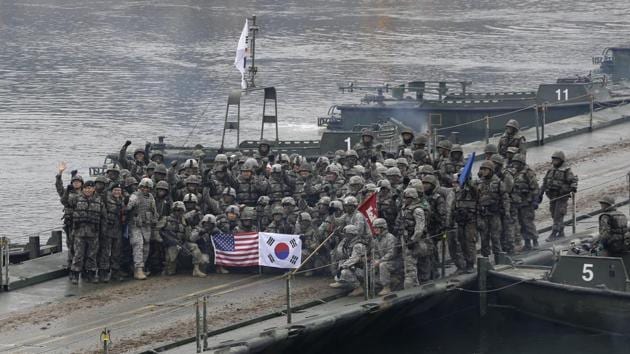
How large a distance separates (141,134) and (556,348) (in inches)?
1495

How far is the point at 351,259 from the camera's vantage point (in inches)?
985

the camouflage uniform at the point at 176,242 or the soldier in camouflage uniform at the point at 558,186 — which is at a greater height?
the soldier in camouflage uniform at the point at 558,186

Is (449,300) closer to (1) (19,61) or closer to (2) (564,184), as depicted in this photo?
(2) (564,184)

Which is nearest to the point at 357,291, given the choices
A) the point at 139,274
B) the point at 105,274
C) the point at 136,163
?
the point at 139,274

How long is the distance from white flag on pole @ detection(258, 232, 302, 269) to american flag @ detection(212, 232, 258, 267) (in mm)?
164

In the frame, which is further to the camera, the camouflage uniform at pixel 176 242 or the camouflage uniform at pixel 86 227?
the camouflage uniform at pixel 176 242

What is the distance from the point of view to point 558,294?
25359mm

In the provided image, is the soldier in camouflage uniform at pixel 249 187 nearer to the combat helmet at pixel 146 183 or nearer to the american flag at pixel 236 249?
the american flag at pixel 236 249

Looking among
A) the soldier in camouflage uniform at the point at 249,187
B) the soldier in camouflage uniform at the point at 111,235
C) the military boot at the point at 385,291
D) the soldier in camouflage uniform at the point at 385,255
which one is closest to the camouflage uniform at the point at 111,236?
the soldier in camouflage uniform at the point at 111,235

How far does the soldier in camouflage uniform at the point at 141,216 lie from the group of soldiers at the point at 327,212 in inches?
0.7

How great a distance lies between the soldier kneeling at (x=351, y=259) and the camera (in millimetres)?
24953

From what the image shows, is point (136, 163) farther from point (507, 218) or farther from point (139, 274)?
point (507, 218)

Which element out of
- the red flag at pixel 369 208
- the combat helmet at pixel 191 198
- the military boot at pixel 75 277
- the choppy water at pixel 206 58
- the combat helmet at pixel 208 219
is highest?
the choppy water at pixel 206 58

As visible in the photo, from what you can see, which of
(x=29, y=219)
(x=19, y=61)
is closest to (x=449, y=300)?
(x=29, y=219)
